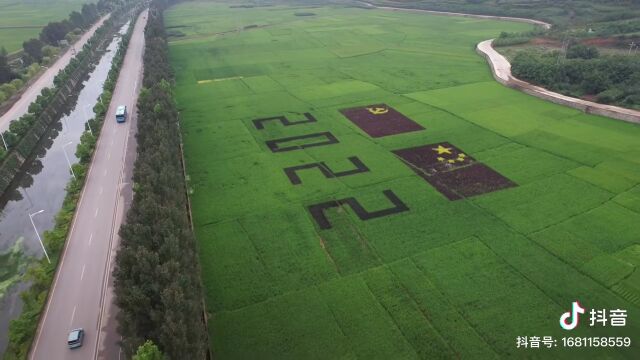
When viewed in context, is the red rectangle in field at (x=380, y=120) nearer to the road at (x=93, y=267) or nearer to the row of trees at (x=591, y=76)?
the row of trees at (x=591, y=76)

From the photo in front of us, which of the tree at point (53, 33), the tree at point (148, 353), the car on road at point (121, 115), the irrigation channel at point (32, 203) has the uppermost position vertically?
the tree at point (53, 33)

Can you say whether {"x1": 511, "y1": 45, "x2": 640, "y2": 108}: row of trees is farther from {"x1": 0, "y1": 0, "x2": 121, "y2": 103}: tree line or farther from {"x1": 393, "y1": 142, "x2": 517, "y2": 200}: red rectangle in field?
{"x1": 0, "y1": 0, "x2": 121, "y2": 103}: tree line

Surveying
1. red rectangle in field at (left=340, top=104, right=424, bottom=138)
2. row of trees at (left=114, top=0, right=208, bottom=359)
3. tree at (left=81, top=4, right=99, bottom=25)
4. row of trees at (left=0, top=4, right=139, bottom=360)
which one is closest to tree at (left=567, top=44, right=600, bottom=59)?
red rectangle in field at (left=340, top=104, right=424, bottom=138)

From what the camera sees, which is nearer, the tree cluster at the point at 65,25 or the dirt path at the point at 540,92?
the dirt path at the point at 540,92

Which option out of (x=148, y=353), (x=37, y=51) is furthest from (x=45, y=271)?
(x=37, y=51)

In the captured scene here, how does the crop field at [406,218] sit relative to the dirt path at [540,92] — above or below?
below

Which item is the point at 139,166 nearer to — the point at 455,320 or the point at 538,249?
the point at 455,320

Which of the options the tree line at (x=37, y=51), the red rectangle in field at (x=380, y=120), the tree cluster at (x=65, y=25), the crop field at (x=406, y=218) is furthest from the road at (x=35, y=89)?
the red rectangle in field at (x=380, y=120)
